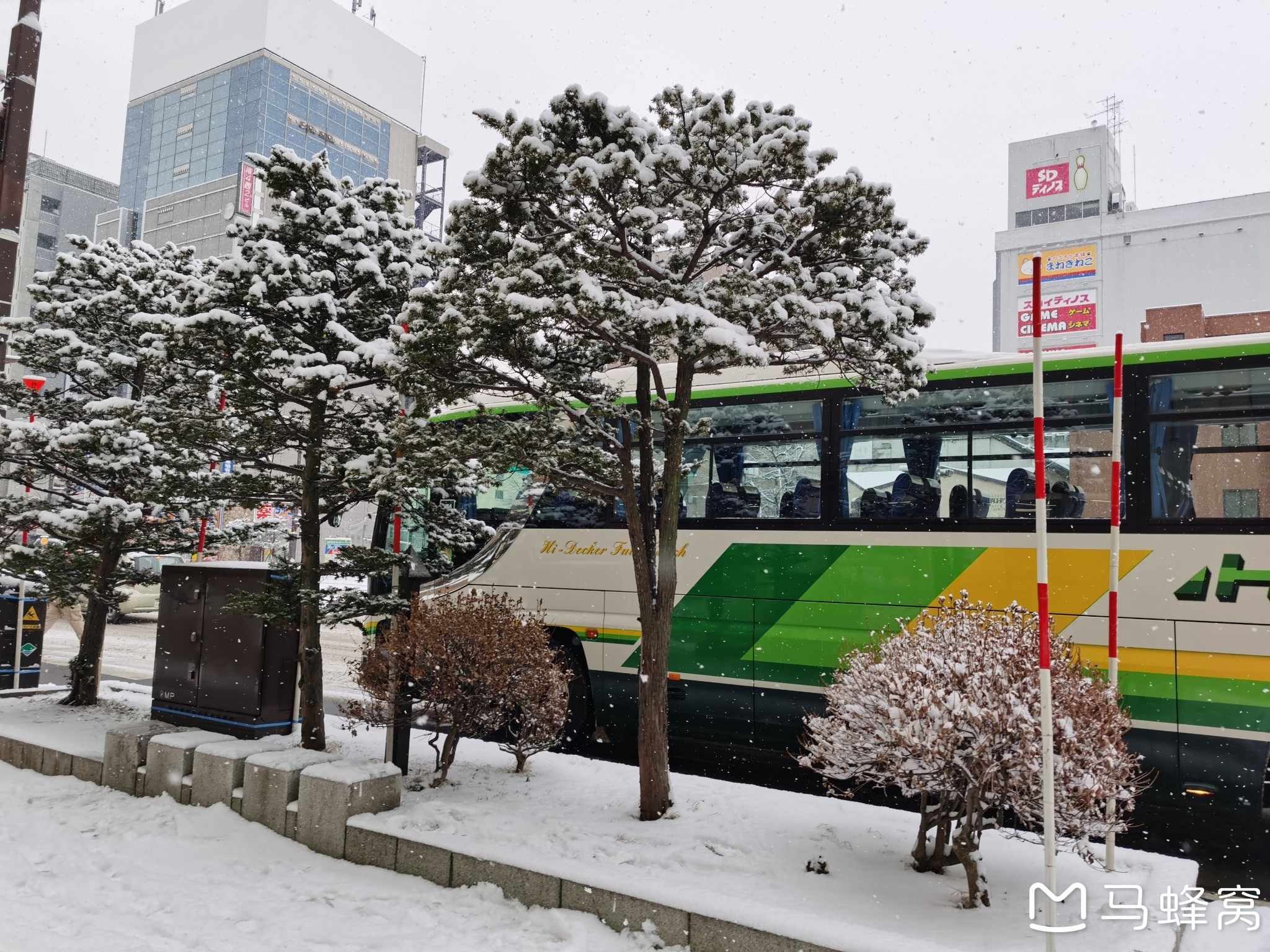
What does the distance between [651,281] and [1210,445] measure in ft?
14.5

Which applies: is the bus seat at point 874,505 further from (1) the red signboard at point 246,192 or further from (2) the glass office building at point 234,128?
(2) the glass office building at point 234,128

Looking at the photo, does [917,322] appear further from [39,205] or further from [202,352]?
[39,205]

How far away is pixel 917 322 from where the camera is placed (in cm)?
574

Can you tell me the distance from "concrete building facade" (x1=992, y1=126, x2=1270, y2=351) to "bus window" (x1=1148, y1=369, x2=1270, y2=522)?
53376 millimetres

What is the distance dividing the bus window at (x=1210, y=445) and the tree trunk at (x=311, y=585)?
252 inches

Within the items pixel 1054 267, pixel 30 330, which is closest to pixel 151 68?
pixel 1054 267

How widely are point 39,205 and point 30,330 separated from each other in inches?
3196

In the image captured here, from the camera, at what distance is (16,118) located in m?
8.55

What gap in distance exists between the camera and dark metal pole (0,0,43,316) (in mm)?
8477

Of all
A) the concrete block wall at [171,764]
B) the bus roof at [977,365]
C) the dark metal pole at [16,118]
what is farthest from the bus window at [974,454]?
the dark metal pole at [16,118]

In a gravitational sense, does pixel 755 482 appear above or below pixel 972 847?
above

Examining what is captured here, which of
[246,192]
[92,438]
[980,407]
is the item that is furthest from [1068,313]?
[92,438]

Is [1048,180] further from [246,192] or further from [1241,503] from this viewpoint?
[1241,503]

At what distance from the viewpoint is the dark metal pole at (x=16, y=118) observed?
848cm
